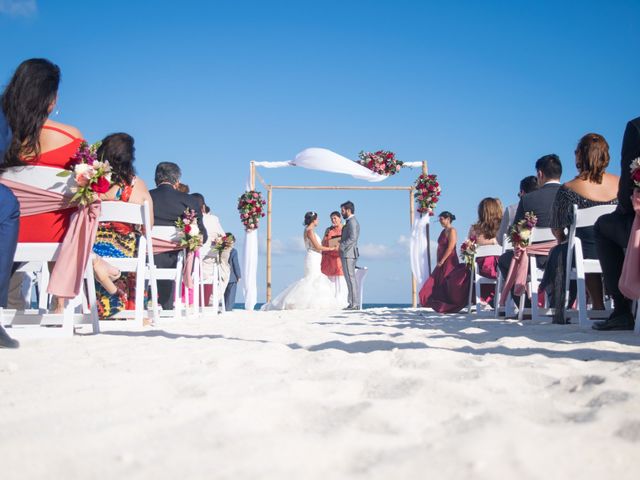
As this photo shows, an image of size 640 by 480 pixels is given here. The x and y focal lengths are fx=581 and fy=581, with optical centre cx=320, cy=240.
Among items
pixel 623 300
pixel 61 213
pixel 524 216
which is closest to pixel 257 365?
pixel 61 213

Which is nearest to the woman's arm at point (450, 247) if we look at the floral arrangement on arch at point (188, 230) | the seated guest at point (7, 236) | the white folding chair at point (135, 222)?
the floral arrangement on arch at point (188, 230)

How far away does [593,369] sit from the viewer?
2119 millimetres

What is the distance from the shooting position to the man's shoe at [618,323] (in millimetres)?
3863

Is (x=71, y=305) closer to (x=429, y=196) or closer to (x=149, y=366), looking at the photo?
(x=149, y=366)

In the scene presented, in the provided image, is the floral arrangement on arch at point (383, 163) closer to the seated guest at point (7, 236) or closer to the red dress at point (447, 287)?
the red dress at point (447, 287)

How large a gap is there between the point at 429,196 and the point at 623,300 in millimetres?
8490

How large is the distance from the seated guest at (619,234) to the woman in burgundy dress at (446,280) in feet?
13.0

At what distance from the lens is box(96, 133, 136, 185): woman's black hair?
4625 millimetres

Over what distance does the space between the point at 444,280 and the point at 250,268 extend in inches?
202

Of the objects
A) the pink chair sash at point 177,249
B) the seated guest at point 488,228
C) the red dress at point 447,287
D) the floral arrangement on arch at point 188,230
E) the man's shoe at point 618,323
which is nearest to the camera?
the man's shoe at point 618,323

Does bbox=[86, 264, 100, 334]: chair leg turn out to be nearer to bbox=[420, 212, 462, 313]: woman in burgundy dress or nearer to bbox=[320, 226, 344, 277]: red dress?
bbox=[420, 212, 462, 313]: woman in burgundy dress

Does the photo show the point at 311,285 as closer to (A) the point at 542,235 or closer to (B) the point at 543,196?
(B) the point at 543,196

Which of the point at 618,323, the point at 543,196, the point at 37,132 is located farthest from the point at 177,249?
the point at 618,323

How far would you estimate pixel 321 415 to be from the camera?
1.50 meters
